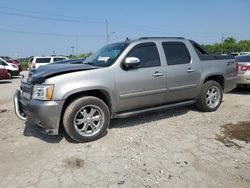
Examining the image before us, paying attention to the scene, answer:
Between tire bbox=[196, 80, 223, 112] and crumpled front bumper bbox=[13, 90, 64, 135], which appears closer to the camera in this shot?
crumpled front bumper bbox=[13, 90, 64, 135]

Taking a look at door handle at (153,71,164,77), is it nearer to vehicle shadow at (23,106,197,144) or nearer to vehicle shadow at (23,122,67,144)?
vehicle shadow at (23,106,197,144)

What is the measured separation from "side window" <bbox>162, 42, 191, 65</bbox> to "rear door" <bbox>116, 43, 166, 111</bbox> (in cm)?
30

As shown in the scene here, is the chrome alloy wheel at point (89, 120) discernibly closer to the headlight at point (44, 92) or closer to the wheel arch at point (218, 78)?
the headlight at point (44, 92)

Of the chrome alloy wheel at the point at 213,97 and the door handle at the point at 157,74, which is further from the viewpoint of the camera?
the chrome alloy wheel at the point at 213,97

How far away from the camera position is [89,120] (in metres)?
4.71

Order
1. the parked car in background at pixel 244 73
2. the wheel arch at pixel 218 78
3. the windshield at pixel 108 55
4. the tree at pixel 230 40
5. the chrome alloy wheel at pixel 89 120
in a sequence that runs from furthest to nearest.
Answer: the tree at pixel 230 40 < the parked car in background at pixel 244 73 < the wheel arch at pixel 218 78 < the windshield at pixel 108 55 < the chrome alloy wheel at pixel 89 120

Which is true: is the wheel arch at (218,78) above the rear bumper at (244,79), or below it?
above

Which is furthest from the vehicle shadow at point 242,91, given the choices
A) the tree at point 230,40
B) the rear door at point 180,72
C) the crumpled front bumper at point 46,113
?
the tree at point 230,40

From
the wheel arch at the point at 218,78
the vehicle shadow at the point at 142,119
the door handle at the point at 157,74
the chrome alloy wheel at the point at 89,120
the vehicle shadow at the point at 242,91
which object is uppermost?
the door handle at the point at 157,74

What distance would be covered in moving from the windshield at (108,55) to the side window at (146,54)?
23 cm

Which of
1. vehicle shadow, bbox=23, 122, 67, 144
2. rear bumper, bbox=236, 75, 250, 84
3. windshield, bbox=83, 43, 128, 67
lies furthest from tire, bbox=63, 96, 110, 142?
rear bumper, bbox=236, 75, 250, 84

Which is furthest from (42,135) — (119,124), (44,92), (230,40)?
(230,40)

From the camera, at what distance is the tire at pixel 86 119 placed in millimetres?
4480

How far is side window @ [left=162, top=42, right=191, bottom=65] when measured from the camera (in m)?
5.66
